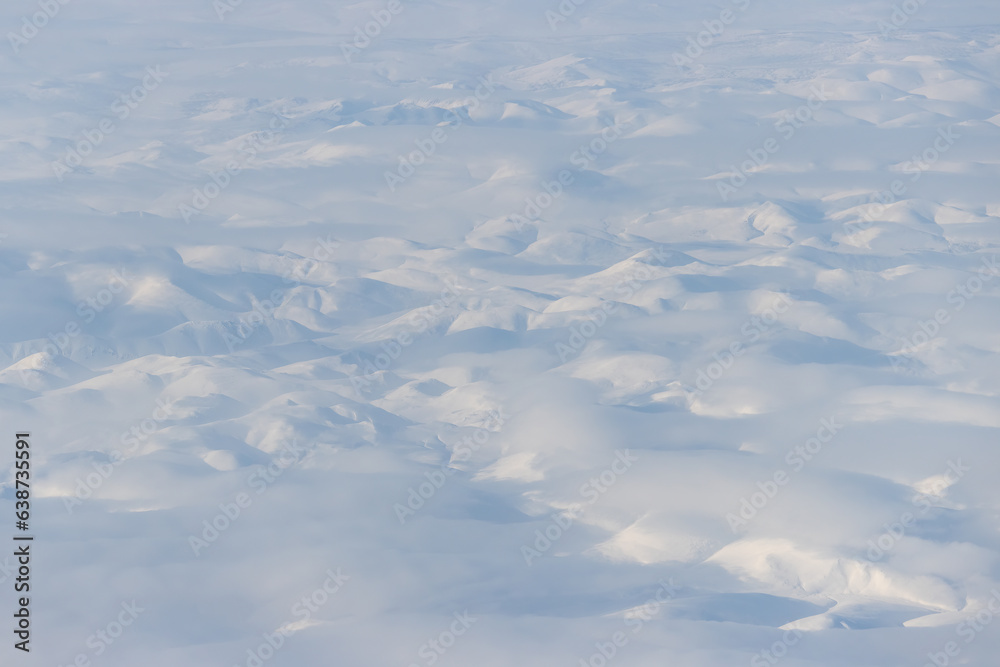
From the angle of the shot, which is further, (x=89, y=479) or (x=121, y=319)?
(x=121, y=319)

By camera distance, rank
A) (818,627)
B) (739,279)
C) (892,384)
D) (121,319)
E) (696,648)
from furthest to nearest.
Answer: (739,279)
(121,319)
(892,384)
(818,627)
(696,648)

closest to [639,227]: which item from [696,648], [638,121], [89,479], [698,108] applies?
[638,121]

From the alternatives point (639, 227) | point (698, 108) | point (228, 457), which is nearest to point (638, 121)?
point (698, 108)

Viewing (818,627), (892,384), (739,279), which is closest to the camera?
(818,627)

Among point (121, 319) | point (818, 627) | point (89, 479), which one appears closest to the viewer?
point (818, 627)

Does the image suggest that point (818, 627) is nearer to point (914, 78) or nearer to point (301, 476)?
point (301, 476)

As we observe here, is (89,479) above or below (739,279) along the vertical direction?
above

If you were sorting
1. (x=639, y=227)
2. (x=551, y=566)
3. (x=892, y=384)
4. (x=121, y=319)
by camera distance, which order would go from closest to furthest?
(x=551, y=566) → (x=892, y=384) → (x=121, y=319) → (x=639, y=227)

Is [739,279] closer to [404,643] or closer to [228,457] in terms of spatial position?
[228,457]

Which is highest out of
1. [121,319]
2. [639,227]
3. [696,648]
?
[696,648]
